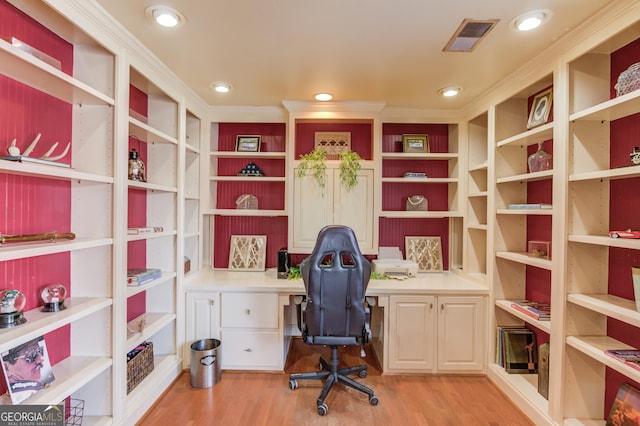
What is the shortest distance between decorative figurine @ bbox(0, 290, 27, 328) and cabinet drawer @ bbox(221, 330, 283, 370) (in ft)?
5.11

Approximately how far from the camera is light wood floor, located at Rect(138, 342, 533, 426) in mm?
2189

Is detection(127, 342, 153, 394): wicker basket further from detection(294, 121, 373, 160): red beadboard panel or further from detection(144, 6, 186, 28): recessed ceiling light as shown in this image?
detection(294, 121, 373, 160): red beadboard panel

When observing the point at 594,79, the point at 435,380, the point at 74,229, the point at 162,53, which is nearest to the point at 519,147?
the point at 594,79

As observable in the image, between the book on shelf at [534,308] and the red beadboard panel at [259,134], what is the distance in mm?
2615

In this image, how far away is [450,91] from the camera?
111 inches

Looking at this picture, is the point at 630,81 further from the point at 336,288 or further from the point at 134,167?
the point at 134,167

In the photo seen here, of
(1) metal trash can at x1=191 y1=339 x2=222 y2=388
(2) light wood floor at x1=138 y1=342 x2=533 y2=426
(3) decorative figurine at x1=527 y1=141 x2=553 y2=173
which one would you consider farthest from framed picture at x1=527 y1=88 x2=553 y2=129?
(1) metal trash can at x1=191 y1=339 x2=222 y2=388

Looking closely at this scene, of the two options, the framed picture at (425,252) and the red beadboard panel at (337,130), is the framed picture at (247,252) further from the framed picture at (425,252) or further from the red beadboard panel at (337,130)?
the framed picture at (425,252)

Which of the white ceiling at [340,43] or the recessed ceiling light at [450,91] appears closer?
the white ceiling at [340,43]

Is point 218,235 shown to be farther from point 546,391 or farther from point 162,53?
point 546,391

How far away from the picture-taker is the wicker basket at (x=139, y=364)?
2.21m

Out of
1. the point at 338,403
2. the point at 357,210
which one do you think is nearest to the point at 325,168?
the point at 357,210

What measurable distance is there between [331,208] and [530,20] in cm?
201

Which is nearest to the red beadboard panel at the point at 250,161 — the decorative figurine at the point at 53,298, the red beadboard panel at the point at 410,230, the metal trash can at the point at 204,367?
the red beadboard panel at the point at 410,230
